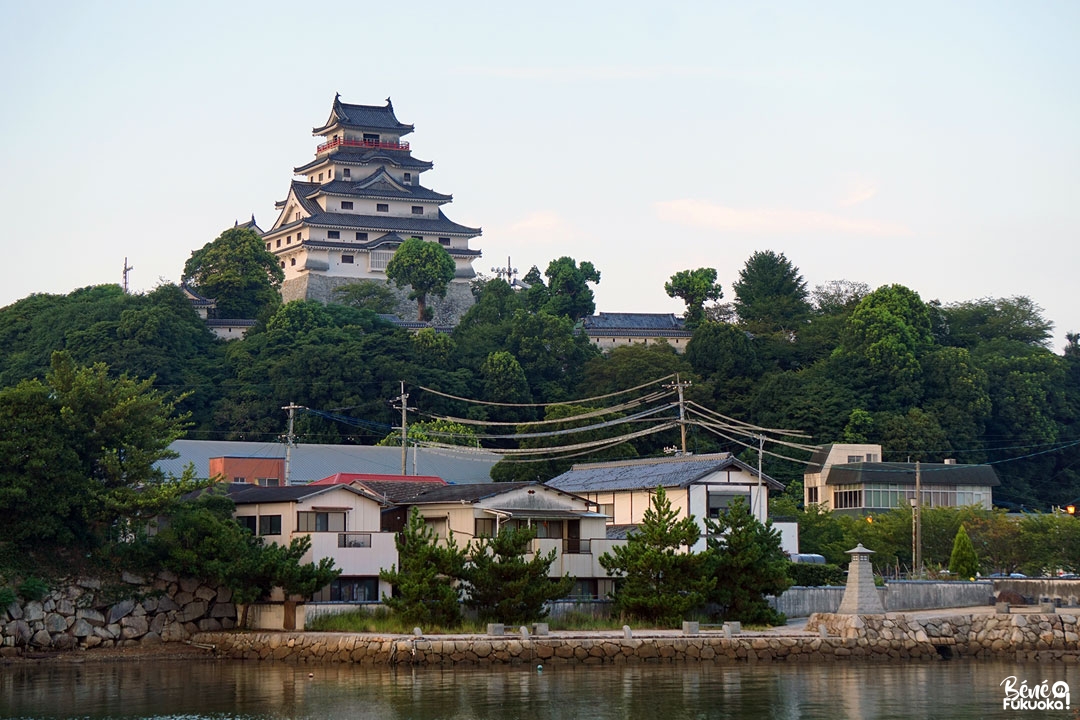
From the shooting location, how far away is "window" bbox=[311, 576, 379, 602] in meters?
39.3

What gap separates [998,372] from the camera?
7988cm

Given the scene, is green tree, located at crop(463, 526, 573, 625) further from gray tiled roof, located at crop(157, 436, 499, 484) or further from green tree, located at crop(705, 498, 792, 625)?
gray tiled roof, located at crop(157, 436, 499, 484)

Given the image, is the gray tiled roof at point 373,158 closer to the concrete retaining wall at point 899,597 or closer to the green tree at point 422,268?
the green tree at point 422,268

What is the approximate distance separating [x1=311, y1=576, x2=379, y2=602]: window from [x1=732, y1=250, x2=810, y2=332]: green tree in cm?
5387

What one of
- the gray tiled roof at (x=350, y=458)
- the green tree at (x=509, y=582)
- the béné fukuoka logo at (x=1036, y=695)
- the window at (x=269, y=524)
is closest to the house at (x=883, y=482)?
the gray tiled roof at (x=350, y=458)

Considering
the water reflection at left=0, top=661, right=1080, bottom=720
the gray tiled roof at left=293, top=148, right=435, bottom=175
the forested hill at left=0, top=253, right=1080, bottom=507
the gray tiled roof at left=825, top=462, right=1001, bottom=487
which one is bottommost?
the water reflection at left=0, top=661, right=1080, bottom=720

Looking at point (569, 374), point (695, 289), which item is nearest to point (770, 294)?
point (695, 289)

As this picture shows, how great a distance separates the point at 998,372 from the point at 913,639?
148 ft

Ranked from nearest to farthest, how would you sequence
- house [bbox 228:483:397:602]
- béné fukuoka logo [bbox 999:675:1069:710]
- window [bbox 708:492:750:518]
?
béné fukuoka logo [bbox 999:675:1069:710]
house [bbox 228:483:397:602]
window [bbox 708:492:750:518]

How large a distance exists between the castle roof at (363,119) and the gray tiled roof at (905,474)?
4756 cm

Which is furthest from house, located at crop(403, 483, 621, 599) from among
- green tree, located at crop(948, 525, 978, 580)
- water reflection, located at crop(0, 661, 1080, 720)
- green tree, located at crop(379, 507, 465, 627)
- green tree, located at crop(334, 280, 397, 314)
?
green tree, located at crop(334, 280, 397, 314)

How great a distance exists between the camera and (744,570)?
3866cm

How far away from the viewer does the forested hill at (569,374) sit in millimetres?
73188

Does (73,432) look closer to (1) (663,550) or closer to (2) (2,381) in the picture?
(1) (663,550)
